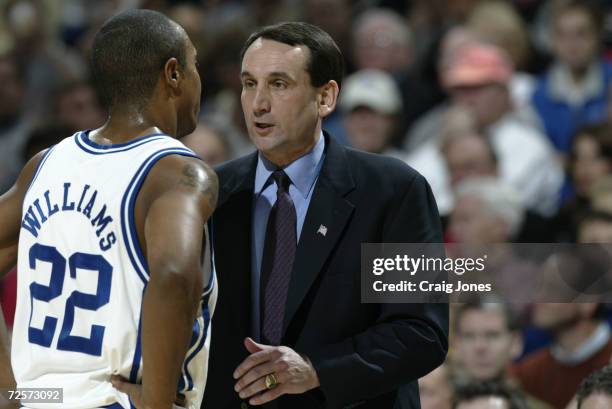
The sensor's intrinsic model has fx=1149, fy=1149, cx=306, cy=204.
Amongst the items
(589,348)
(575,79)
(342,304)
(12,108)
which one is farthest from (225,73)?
(342,304)

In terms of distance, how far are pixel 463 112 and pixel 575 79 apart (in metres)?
0.82

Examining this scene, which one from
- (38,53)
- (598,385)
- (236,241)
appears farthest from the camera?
(38,53)

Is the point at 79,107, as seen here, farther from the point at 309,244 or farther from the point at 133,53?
the point at 133,53

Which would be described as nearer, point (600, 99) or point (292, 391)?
point (292, 391)

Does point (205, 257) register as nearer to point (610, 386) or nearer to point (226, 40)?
point (610, 386)

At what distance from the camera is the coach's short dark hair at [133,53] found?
9.91 feet

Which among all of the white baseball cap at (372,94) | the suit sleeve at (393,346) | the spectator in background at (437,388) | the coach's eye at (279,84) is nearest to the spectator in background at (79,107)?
the white baseball cap at (372,94)

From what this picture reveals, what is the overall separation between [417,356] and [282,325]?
41 centimetres

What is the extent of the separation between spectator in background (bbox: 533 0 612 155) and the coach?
14.9 feet

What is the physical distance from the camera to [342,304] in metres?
3.39

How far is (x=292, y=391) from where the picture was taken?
321 centimetres

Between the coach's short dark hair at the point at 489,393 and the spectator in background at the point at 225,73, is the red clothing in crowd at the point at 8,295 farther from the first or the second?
the coach's short dark hair at the point at 489,393

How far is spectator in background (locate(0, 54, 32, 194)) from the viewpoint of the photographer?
8.58 m

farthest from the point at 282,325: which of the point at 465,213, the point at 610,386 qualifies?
the point at 465,213
